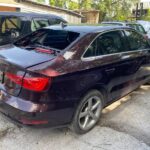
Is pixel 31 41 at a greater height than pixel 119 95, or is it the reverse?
Answer: pixel 31 41

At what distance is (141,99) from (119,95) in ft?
3.47

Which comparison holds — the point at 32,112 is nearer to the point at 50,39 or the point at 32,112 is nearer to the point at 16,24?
the point at 50,39

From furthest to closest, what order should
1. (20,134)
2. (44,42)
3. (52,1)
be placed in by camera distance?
1. (52,1)
2. (44,42)
3. (20,134)

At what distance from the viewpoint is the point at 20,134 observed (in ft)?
12.0

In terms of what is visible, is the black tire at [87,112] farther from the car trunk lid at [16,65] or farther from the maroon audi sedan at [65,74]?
the car trunk lid at [16,65]

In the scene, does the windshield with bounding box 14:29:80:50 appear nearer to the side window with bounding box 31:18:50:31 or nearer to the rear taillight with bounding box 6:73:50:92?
the rear taillight with bounding box 6:73:50:92

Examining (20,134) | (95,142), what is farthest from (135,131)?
(20,134)

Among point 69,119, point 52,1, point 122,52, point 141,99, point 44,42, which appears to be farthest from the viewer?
point 52,1

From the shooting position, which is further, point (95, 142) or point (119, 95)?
point (119, 95)

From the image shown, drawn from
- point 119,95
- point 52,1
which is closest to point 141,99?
point 119,95

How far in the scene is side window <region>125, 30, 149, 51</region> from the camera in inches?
182

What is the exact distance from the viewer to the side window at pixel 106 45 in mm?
3651

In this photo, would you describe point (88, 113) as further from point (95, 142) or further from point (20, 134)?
point (20, 134)

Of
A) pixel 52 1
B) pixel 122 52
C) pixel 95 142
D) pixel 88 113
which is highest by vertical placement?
pixel 52 1
